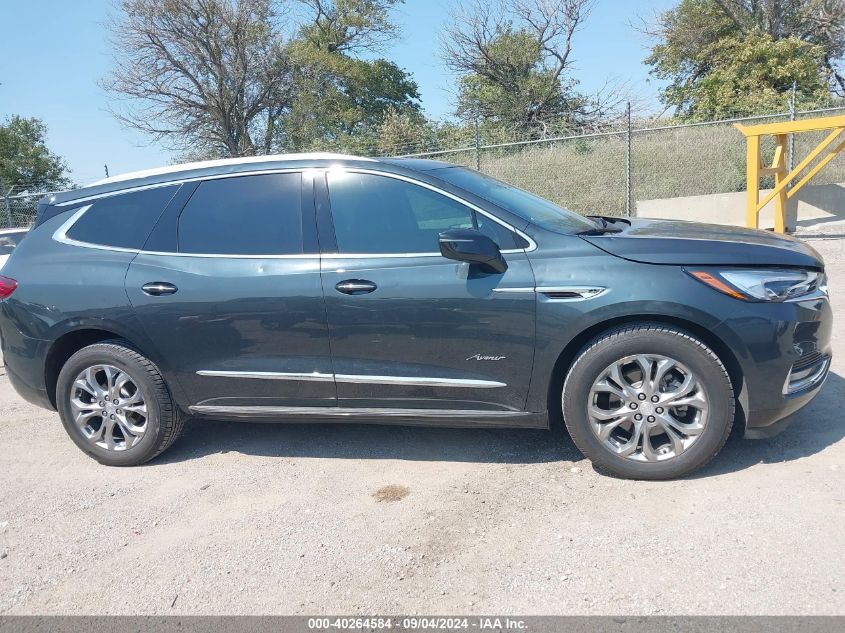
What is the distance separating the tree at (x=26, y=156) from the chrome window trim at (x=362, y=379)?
30171 millimetres

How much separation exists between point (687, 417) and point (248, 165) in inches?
113

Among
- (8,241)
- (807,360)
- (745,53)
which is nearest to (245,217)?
(807,360)

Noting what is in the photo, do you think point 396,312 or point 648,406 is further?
point 396,312

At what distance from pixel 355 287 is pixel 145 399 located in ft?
5.09

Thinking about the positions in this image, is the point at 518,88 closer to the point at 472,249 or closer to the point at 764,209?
the point at 764,209

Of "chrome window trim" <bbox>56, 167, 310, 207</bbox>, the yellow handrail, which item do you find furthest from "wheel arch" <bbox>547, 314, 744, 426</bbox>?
the yellow handrail

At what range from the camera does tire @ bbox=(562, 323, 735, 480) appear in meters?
3.41

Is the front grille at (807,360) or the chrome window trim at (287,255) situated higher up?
the chrome window trim at (287,255)

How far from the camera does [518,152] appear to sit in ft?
50.8

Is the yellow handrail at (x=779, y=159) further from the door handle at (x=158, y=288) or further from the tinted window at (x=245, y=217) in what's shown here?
the door handle at (x=158, y=288)

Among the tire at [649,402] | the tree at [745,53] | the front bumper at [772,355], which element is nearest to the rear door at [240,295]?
the tire at [649,402]

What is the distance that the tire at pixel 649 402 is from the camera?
Answer: 3.41 meters

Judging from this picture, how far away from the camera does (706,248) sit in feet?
11.5

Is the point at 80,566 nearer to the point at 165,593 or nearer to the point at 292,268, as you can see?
the point at 165,593
